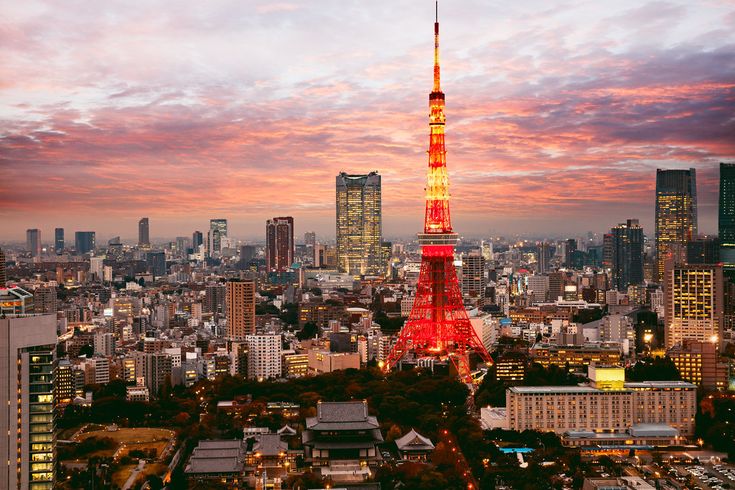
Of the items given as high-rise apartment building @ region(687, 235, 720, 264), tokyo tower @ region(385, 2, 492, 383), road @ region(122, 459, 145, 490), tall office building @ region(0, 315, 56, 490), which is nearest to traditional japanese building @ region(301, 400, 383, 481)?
road @ region(122, 459, 145, 490)

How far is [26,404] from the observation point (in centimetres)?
727

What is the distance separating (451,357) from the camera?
53.7 feet

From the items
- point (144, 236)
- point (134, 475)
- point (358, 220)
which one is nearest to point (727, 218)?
point (134, 475)

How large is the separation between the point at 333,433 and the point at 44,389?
485cm

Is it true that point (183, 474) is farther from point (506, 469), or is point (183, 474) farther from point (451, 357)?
point (451, 357)

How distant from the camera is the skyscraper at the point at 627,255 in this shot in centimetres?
3503

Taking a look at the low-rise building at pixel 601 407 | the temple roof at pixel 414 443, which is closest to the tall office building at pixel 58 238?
the temple roof at pixel 414 443

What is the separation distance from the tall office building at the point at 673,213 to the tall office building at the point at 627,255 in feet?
7.47

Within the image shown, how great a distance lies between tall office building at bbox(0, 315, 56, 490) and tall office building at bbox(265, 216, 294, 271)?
35.4 m

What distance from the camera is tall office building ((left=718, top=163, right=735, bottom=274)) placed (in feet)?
51.2

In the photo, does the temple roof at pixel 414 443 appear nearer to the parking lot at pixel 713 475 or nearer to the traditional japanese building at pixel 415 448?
the traditional japanese building at pixel 415 448

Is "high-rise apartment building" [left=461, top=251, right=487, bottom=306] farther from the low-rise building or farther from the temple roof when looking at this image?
the temple roof

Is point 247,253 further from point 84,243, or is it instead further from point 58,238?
point 58,238

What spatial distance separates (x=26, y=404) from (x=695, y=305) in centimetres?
1572
